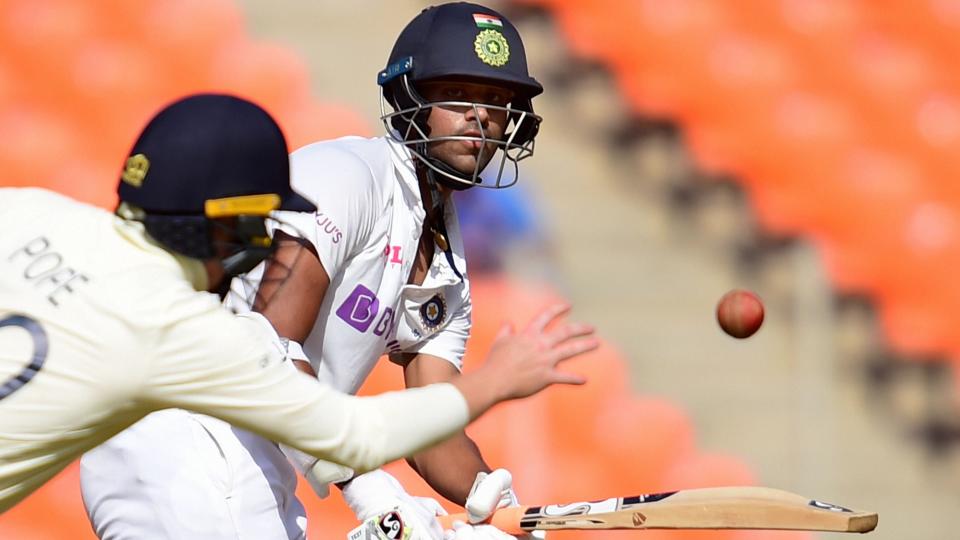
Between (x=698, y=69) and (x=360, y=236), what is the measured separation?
132 inches

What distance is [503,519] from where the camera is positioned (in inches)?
113

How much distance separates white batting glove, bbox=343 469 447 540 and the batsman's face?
0.62 metres

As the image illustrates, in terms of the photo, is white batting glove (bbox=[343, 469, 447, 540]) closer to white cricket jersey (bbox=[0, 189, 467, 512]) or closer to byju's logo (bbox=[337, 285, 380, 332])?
byju's logo (bbox=[337, 285, 380, 332])

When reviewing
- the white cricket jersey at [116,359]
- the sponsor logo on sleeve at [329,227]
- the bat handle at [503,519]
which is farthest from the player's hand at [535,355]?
the bat handle at [503,519]

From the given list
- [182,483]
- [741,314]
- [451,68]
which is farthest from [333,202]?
[741,314]

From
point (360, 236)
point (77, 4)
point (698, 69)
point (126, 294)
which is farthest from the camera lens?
point (698, 69)

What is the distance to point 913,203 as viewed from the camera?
562cm

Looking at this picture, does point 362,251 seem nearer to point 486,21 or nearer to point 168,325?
point 486,21

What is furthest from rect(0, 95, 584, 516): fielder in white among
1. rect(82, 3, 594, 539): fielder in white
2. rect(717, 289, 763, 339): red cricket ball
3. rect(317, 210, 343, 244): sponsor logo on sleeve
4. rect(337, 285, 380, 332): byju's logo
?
rect(717, 289, 763, 339): red cricket ball

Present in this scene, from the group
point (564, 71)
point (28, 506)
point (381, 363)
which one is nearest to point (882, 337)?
point (564, 71)

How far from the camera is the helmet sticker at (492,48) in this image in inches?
115

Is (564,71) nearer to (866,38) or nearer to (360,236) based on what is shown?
(866,38)

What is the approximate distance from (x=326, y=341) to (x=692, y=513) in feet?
2.41

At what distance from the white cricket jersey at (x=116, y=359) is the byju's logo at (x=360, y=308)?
0.69 m
